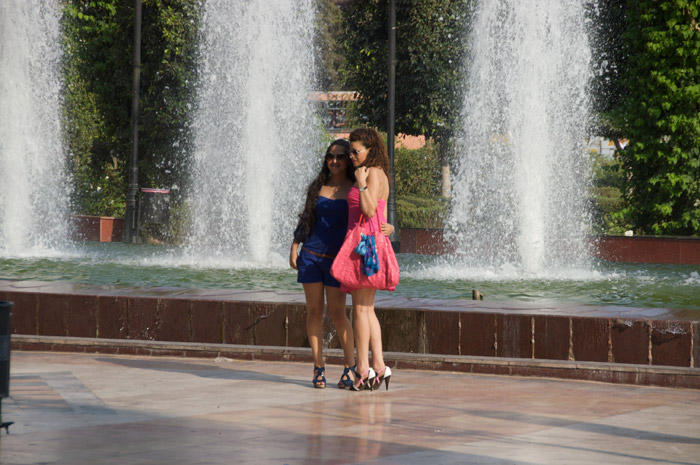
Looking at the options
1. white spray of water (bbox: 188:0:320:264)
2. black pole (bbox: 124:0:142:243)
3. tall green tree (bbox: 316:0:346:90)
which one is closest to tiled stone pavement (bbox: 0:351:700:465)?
white spray of water (bbox: 188:0:320:264)

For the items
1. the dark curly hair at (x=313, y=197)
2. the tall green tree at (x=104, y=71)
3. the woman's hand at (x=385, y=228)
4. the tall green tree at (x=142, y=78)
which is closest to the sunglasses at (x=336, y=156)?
the dark curly hair at (x=313, y=197)

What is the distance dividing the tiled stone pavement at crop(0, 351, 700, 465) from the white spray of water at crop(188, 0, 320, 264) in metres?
11.6

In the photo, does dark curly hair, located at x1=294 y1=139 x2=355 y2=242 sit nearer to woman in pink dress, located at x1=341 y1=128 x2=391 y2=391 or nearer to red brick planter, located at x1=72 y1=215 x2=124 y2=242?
woman in pink dress, located at x1=341 y1=128 x2=391 y2=391

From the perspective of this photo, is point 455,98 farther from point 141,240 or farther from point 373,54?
point 141,240

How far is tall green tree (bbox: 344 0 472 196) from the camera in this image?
32531 millimetres

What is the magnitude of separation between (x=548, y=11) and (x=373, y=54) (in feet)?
46.0

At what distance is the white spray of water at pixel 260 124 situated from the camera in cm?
2047

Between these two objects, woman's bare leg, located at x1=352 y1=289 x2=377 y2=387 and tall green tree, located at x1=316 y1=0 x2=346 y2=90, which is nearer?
woman's bare leg, located at x1=352 y1=289 x2=377 y2=387

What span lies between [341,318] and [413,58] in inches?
1002

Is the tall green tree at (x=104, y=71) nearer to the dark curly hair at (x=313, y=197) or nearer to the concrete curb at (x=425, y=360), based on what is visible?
the concrete curb at (x=425, y=360)

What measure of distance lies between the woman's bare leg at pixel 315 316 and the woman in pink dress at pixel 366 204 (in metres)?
0.22

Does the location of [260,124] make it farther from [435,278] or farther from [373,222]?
[373,222]

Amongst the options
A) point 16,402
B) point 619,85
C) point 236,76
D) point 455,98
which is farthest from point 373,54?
point 16,402

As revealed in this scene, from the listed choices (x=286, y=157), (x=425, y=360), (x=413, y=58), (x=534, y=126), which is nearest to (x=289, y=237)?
(x=286, y=157)
